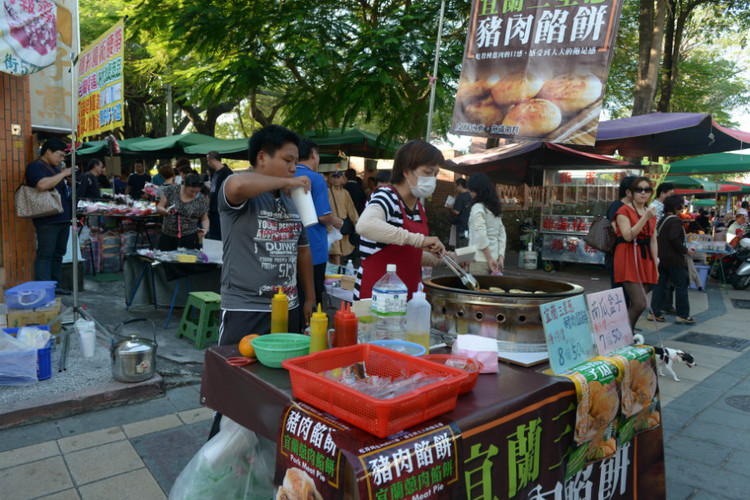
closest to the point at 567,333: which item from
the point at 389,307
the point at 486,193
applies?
the point at 389,307

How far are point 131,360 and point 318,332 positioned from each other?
2625 millimetres

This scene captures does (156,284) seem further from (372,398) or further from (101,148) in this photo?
(101,148)

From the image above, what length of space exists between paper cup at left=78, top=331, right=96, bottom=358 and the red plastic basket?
11.6 ft

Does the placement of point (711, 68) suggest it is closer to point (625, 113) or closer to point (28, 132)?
point (625, 113)

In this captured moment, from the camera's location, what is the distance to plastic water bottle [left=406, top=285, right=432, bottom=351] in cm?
216

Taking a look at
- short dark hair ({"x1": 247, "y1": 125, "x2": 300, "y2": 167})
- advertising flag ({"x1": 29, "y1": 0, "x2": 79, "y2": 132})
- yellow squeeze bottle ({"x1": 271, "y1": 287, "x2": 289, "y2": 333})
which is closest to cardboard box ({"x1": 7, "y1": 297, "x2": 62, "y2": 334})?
advertising flag ({"x1": 29, "y1": 0, "x2": 79, "y2": 132})

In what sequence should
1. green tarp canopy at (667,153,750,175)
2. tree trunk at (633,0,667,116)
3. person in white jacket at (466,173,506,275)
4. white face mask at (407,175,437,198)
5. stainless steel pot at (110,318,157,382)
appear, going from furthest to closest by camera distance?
1. green tarp canopy at (667,153,750,175)
2. tree trunk at (633,0,667,116)
3. person in white jacket at (466,173,506,275)
4. stainless steel pot at (110,318,157,382)
5. white face mask at (407,175,437,198)

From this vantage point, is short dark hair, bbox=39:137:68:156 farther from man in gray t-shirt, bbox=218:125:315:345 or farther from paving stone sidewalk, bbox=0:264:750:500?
man in gray t-shirt, bbox=218:125:315:345

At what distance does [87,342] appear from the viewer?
444 cm

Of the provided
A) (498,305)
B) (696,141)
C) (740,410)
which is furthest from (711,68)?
(498,305)

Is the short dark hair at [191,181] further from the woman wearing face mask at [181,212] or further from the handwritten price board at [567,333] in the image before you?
the handwritten price board at [567,333]

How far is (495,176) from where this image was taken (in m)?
13.7

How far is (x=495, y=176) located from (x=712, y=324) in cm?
733

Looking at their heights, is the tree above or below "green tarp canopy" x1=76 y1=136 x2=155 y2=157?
above
